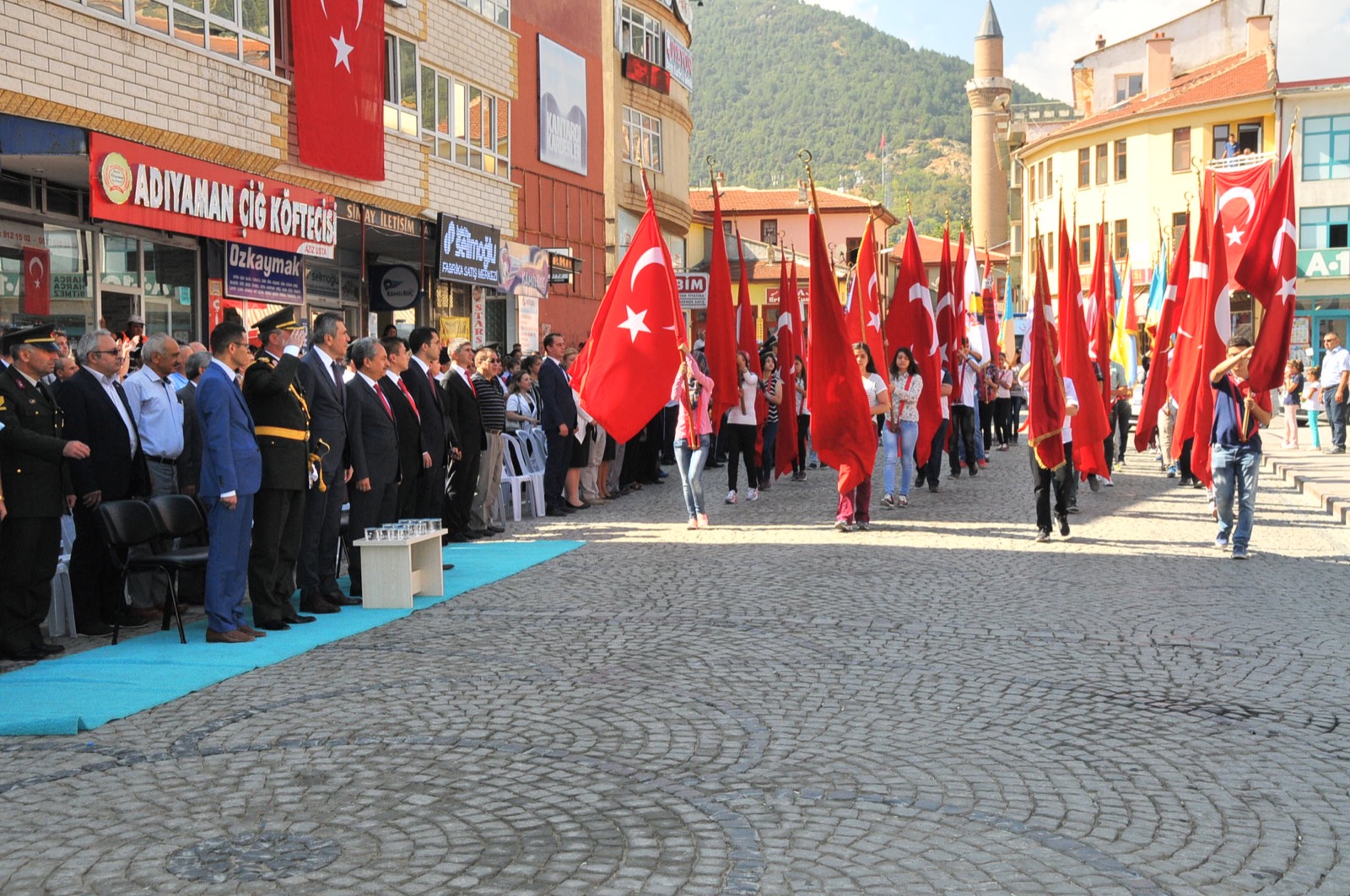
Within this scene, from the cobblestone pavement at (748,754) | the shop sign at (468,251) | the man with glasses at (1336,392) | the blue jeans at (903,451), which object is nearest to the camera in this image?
the cobblestone pavement at (748,754)

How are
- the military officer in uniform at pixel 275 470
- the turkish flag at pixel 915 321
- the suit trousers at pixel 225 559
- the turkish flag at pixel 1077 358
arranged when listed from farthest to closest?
the turkish flag at pixel 915 321 < the turkish flag at pixel 1077 358 < the military officer in uniform at pixel 275 470 < the suit trousers at pixel 225 559

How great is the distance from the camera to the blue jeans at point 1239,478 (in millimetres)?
12656

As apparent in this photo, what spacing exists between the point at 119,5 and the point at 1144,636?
13481 millimetres

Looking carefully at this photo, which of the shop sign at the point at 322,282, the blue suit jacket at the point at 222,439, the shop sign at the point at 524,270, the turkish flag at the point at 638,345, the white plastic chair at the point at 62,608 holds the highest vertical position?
the shop sign at the point at 524,270

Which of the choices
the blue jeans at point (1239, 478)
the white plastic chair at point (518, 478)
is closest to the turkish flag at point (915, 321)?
the white plastic chair at point (518, 478)

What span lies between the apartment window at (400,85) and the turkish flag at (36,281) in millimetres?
7981

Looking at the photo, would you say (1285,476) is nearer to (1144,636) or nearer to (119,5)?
(1144,636)

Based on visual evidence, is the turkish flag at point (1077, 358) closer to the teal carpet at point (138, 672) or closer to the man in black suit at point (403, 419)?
the man in black suit at point (403, 419)

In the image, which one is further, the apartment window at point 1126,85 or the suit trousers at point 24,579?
the apartment window at point 1126,85

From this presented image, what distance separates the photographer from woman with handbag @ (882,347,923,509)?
56.6 feet

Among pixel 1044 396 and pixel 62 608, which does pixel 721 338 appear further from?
pixel 62 608

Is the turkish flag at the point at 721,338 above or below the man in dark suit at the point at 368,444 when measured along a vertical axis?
above

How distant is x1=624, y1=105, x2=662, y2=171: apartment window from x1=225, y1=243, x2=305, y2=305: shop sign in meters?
19.5

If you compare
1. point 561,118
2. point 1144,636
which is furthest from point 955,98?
point 1144,636
